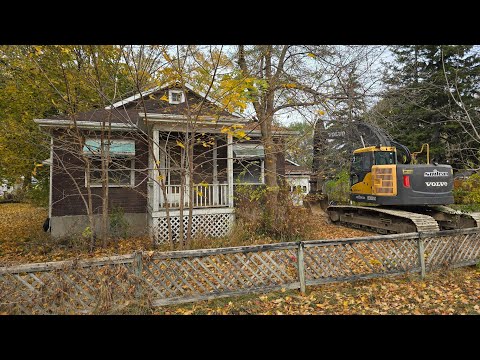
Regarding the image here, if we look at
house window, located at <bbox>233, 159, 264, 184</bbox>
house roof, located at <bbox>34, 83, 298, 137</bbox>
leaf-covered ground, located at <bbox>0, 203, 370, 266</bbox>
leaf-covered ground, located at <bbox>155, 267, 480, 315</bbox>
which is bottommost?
leaf-covered ground, located at <bbox>155, 267, 480, 315</bbox>

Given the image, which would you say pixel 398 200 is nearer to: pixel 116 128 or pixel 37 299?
pixel 37 299

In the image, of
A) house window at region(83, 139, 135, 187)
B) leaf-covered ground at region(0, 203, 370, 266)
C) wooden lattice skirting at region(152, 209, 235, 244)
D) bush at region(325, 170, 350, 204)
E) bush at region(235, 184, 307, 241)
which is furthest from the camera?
bush at region(325, 170, 350, 204)

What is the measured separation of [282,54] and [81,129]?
718 cm

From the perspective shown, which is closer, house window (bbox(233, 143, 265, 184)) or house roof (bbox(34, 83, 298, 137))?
house roof (bbox(34, 83, 298, 137))

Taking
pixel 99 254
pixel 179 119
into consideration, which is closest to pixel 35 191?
pixel 99 254

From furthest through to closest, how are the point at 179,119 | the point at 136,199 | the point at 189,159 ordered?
the point at 136,199 → the point at 179,119 → the point at 189,159

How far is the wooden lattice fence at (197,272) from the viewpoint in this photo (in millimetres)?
3508

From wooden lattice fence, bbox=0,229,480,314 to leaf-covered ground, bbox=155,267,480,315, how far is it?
0.18 metres

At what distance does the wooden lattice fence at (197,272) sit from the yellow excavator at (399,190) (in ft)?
8.10

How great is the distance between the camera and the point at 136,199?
1016 cm

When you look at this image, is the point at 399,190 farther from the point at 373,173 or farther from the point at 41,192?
the point at 41,192

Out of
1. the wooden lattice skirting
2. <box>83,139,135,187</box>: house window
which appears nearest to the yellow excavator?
the wooden lattice skirting

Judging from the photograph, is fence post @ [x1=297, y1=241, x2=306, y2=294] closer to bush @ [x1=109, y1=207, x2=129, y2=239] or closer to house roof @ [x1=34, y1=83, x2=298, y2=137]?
house roof @ [x1=34, y1=83, x2=298, y2=137]

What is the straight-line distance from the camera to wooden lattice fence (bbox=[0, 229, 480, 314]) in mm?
3508
